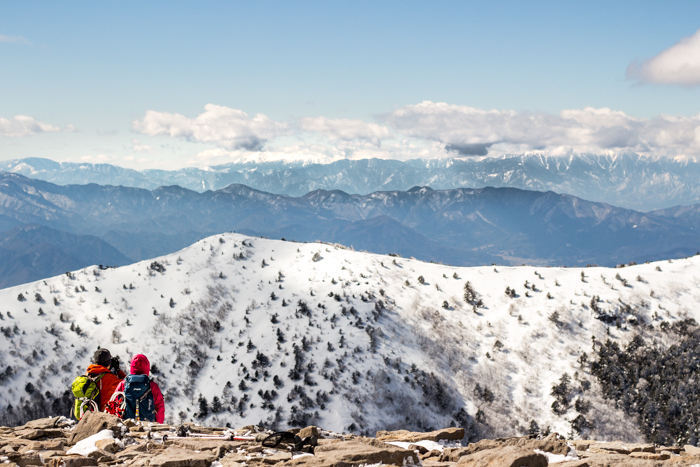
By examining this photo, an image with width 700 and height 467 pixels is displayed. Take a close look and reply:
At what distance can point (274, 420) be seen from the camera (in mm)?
43406

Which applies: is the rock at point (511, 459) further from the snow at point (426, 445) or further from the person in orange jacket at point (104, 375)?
the person in orange jacket at point (104, 375)

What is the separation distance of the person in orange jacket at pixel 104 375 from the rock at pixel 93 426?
239cm

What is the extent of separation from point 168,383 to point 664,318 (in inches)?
2435

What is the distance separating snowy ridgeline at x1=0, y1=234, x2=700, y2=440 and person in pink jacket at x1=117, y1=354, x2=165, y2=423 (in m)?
31.6

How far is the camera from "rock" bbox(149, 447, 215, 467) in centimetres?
789

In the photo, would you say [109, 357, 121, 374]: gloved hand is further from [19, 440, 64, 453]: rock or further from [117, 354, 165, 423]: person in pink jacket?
[19, 440, 64, 453]: rock

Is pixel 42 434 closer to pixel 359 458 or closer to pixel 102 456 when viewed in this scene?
pixel 102 456

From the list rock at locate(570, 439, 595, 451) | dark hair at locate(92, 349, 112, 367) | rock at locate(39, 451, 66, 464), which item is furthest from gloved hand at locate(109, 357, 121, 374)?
rock at locate(570, 439, 595, 451)

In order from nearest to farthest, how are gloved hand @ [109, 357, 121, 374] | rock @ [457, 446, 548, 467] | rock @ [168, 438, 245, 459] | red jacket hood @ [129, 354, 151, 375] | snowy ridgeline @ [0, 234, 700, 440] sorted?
1. rock @ [457, 446, 548, 467]
2. rock @ [168, 438, 245, 459]
3. red jacket hood @ [129, 354, 151, 375]
4. gloved hand @ [109, 357, 121, 374]
5. snowy ridgeline @ [0, 234, 700, 440]

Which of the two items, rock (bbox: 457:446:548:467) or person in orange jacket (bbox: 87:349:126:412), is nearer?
rock (bbox: 457:446:548:467)

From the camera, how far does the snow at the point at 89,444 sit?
30.7 feet

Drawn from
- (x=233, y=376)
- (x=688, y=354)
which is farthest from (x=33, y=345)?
(x=688, y=354)

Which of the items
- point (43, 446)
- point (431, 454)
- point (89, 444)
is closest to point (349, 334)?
point (431, 454)

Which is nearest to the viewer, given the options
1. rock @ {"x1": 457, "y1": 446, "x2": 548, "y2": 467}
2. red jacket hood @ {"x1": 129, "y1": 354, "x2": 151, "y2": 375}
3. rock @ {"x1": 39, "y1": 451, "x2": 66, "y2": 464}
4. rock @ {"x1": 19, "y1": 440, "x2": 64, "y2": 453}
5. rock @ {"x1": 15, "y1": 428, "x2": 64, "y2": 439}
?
rock @ {"x1": 457, "y1": 446, "x2": 548, "y2": 467}
